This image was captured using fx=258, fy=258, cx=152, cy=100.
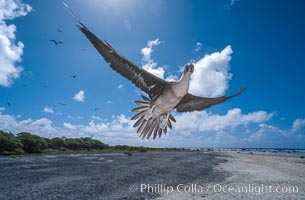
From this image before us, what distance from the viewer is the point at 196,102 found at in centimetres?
755

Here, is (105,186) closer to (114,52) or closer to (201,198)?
(201,198)

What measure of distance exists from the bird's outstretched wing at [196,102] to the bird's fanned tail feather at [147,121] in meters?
1.79

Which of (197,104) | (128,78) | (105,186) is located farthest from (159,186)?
(128,78)

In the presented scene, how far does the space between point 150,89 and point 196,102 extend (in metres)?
1.96

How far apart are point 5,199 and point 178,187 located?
10885 millimetres

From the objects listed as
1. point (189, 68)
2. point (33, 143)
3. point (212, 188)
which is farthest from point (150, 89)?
point (33, 143)

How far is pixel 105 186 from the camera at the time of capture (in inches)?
695

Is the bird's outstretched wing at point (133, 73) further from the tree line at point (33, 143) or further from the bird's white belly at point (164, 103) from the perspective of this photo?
the tree line at point (33, 143)

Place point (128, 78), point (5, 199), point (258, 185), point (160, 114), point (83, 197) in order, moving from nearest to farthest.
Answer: point (160, 114)
point (128, 78)
point (5, 199)
point (83, 197)
point (258, 185)

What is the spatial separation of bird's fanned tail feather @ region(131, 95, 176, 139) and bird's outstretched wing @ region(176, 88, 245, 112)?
1.79 meters

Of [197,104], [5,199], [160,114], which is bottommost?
[5,199]

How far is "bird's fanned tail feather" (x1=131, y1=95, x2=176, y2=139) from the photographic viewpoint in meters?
5.43

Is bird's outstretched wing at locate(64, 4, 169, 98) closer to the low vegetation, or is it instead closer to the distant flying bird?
the distant flying bird

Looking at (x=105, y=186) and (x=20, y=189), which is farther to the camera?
(x=105, y=186)
